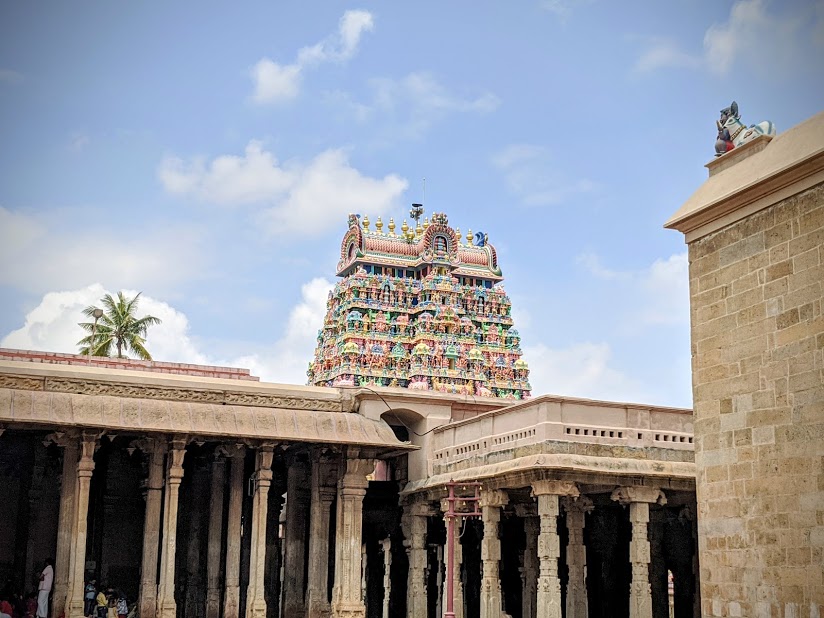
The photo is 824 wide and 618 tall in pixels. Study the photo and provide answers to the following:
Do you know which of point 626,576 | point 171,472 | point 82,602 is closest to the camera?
point 82,602

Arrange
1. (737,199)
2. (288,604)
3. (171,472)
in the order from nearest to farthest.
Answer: (737,199), (171,472), (288,604)

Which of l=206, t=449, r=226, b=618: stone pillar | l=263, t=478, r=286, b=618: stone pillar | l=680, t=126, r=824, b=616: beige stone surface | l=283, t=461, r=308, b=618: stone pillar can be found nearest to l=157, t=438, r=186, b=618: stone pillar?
l=206, t=449, r=226, b=618: stone pillar

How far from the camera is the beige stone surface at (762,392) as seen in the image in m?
13.7

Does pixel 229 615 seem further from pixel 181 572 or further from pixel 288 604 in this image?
pixel 181 572

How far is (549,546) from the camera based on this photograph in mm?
22531

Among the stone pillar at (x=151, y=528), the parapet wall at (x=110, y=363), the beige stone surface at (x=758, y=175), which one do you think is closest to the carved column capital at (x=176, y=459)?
the stone pillar at (x=151, y=528)

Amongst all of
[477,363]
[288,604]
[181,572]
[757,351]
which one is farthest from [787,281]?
[477,363]

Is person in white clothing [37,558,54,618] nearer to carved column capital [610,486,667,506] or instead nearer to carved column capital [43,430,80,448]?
carved column capital [43,430,80,448]

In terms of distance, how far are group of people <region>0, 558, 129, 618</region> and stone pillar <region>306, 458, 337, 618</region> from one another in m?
4.33

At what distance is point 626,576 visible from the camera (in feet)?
103

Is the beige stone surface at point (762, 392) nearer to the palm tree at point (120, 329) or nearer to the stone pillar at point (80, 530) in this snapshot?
the stone pillar at point (80, 530)

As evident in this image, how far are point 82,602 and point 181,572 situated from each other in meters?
6.49

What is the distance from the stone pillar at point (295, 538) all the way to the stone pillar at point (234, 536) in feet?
6.94

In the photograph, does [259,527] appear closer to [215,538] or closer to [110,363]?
[215,538]
